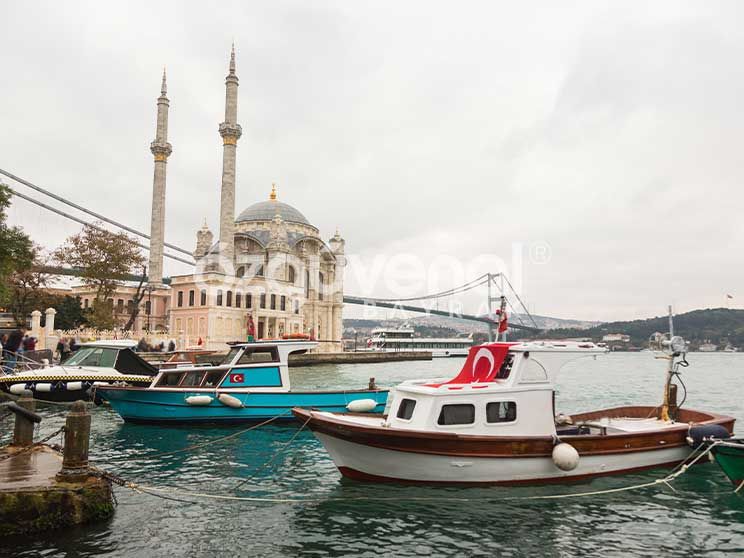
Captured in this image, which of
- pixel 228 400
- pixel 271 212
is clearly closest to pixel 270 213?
pixel 271 212

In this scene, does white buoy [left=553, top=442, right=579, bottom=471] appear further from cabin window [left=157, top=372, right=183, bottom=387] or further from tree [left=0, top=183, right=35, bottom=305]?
tree [left=0, top=183, right=35, bottom=305]

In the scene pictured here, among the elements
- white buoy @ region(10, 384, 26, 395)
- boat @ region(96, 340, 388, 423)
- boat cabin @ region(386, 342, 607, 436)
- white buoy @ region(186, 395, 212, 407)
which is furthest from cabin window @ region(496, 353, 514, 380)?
white buoy @ region(10, 384, 26, 395)

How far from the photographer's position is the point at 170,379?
19.5m

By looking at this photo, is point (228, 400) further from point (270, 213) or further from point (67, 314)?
point (270, 213)

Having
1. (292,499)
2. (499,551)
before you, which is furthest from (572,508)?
(292,499)

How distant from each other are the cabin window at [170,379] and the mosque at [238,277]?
3077cm

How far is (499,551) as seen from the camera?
29.0 feet

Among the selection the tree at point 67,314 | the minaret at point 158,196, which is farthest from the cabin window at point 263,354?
the minaret at point 158,196

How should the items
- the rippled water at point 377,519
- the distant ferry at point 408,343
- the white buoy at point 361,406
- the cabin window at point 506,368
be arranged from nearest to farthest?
1. the rippled water at point 377,519
2. the cabin window at point 506,368
3. the white buoy at point 361,406
4. the distant ferry at point 408,343

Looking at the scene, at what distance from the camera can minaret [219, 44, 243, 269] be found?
61438 millimetres

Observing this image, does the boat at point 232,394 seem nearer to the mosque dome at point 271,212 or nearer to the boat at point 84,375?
the boat at point 84,375

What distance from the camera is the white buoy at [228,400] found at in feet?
60.4

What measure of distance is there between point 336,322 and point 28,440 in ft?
232

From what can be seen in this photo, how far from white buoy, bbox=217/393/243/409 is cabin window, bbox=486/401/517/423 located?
965cm
